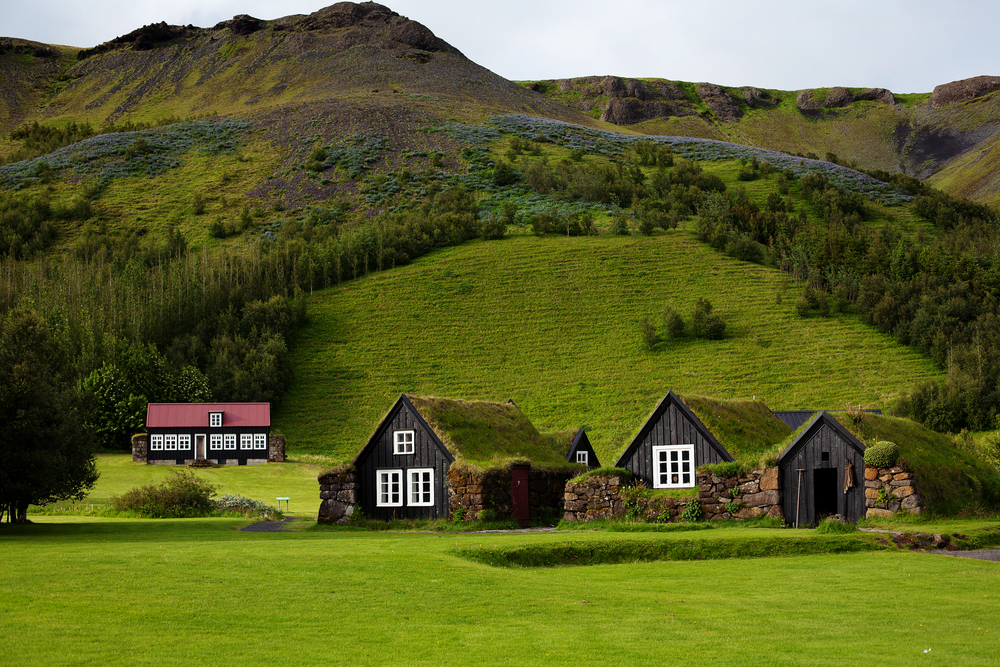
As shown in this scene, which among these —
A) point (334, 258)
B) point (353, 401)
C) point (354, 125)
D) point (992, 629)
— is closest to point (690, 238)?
point (334, 258)

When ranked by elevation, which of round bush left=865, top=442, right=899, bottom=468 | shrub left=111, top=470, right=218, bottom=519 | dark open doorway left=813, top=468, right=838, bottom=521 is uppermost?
round bush left=865, top=442, right=899, bottom=468

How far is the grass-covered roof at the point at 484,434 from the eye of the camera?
34531 mm

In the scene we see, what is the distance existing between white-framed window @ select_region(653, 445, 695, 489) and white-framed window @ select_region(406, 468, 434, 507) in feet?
28.8

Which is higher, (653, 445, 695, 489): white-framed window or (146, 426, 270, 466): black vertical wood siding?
(653, 445, 695, 489): white-framed window

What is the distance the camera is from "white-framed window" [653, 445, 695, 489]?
32.3 meters

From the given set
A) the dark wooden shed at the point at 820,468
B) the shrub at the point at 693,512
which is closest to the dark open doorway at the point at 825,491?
the dark wooden shed at the point at 820,468

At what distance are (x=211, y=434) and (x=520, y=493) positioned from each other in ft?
151

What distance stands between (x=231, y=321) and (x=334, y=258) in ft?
67.8

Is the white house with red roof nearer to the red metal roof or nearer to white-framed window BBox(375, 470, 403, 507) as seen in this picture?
the red metal roof

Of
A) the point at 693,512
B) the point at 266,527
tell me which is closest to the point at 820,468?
the point at 693,512

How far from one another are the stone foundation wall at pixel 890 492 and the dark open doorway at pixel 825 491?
2.45 m

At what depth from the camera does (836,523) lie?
2409 centimetres

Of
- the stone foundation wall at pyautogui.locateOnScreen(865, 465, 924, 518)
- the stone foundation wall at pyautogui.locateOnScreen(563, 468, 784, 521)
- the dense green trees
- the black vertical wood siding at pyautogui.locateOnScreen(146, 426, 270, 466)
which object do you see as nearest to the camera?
the stone foundation wall at pyautogui.locateOnScreen(865, 465, 924, 518)

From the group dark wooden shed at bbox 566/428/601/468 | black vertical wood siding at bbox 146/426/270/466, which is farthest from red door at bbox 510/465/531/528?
black vertical wood siding at bbox 146/426/270/466
